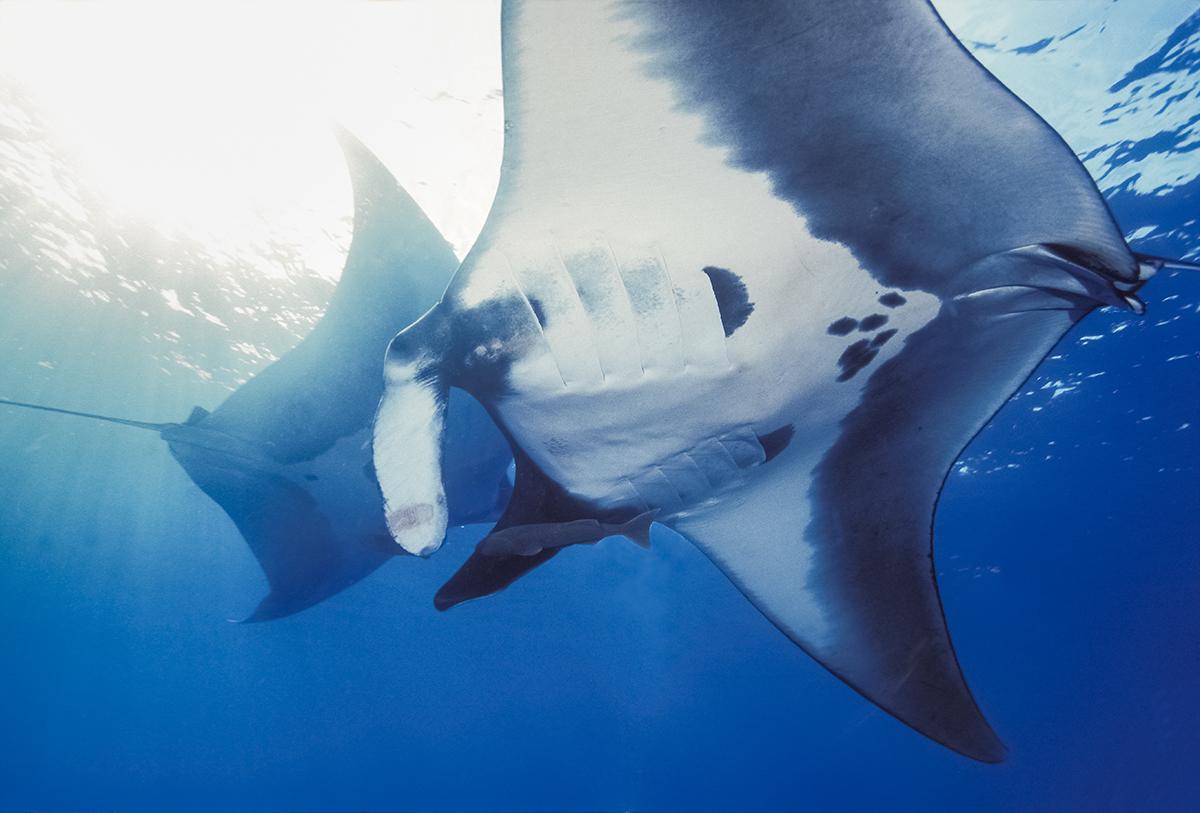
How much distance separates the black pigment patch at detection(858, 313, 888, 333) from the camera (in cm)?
160

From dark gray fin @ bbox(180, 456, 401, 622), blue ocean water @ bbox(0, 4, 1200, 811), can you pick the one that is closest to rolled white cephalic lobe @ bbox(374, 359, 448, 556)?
dark gray fin @ bbox(180, 456, 401, 622)

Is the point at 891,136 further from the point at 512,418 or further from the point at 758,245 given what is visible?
the point at 512,418

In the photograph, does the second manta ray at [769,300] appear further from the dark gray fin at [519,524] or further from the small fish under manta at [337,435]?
the small fish under manta at [337,435]

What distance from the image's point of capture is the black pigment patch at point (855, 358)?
1678mm

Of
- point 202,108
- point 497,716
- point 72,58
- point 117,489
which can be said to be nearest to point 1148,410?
point 202,108

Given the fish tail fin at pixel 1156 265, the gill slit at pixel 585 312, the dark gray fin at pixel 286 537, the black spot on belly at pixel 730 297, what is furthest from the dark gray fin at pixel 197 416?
the fish tail fin at pixel 1156 265

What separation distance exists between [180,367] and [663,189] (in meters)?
13.7

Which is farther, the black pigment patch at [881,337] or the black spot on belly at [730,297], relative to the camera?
the black pigment patch at [881,337]

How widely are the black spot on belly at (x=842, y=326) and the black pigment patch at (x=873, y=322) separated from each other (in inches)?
0.9

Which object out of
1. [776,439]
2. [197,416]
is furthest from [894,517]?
[197,416]

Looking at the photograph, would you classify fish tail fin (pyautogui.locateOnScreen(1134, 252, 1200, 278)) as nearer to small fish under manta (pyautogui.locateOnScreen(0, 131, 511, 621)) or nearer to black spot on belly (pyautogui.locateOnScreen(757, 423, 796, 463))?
black spot on belly (pyautogui.locateOnScreen(757, 423, 796, 463))

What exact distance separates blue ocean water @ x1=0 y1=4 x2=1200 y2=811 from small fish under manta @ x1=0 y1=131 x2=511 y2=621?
472 centimetres

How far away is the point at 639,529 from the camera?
77.5 inches

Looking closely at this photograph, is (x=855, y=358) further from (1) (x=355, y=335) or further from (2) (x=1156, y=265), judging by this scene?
(1) (x=355, y=335)
